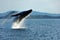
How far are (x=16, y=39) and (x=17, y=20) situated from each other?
86.9 ft

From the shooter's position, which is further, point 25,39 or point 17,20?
point 17,20

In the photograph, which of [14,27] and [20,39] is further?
[14,27]

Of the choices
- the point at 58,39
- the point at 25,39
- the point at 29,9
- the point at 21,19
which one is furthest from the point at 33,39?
the point at 21,19

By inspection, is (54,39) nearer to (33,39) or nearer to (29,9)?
(33,39)

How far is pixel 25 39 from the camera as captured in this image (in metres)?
42.0

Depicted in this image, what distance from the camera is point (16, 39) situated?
41.5 metres

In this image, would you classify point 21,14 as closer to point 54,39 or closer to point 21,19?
point 21,19

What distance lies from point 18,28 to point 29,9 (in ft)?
41.7

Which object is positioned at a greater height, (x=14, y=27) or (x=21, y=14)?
(x=21, y=14)

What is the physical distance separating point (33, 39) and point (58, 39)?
415cm

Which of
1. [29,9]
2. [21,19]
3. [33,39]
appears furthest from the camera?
[21,19]

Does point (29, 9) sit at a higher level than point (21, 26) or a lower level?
higher

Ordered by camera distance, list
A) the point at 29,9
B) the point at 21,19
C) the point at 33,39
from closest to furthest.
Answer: the point at 33,39, the point at 29,9, the point at 21,19

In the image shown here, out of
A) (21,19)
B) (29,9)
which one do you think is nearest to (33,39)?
(29,9)
